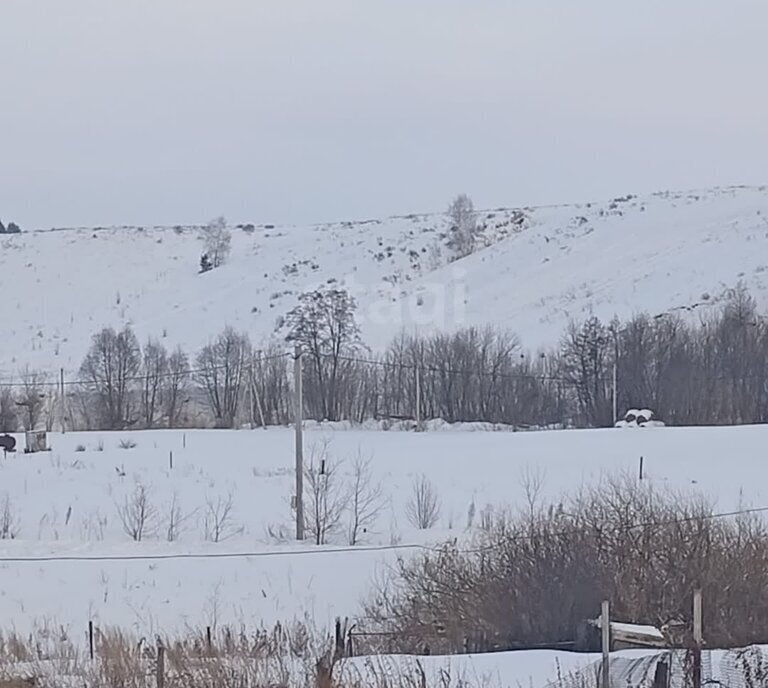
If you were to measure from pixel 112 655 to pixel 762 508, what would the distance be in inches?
503

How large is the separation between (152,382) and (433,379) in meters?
12.7

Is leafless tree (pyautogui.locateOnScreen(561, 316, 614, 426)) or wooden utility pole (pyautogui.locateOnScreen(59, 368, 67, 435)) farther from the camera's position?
wooden utility pole (pyautogui.locateOnScreen(59, 368, 67, 435))

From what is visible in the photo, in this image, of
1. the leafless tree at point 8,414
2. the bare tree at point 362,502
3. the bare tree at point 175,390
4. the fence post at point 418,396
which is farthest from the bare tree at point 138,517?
the bare tree at point 175,390

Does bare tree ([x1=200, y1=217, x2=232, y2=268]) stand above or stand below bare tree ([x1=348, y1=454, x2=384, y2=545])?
above

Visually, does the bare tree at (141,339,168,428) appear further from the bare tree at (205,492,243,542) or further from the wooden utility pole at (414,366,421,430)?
the bare tree at (205,492,243,542)

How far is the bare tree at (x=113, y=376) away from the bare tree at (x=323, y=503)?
2392 cm

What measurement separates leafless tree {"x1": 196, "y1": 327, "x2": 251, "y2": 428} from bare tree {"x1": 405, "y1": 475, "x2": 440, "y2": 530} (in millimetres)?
23766

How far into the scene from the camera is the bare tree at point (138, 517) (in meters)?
22.1

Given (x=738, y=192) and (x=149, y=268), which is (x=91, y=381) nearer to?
A: (x=149, y=268)

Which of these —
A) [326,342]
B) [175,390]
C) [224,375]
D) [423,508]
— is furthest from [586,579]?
[175,390]

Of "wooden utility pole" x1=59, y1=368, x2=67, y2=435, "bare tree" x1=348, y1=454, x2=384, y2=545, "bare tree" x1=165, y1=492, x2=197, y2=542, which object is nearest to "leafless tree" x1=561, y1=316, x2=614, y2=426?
"bare tree" x1=348, y1=454, x2=384, y2=545

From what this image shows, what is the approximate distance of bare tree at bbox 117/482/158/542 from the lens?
22.1m

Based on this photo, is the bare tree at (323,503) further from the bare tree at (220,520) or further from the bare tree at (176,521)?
the bare tree at (176,521)

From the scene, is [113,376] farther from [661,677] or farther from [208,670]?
[661,677]
